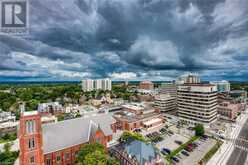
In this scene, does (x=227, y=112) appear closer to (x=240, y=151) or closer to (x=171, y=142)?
(x=240, y=151)

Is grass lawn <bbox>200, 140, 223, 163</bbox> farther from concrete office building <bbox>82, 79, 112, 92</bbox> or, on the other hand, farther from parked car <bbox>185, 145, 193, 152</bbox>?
concrete office building <bbox>82, 79, 112, 92</bbox>

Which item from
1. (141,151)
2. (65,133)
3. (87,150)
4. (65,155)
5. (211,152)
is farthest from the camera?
(211,152)

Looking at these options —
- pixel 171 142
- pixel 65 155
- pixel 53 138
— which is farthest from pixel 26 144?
pixel 171 142

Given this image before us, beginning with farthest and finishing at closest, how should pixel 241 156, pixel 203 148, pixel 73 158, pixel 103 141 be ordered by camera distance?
pixel 203 148, pixel 241 156, pixel 103 141, pixel 73 158

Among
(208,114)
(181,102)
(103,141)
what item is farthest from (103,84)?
(103,141)

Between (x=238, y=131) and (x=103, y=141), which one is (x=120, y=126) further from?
(x=238, y=131)

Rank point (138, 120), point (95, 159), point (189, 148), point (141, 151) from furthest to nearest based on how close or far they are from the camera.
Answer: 1. point (138, 120)
2. point (189, 148)
3. point (141, 151)
4. point (95, 159)
